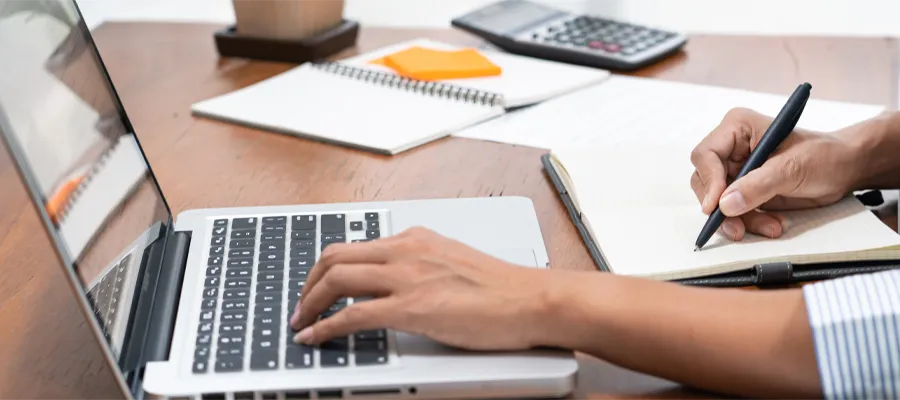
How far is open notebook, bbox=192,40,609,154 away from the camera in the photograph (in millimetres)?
1069

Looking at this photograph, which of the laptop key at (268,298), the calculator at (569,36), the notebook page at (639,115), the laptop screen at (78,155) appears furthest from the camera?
the calculator at (569,36)

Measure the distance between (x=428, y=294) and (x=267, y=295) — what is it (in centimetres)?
14

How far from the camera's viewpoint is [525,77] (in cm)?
121

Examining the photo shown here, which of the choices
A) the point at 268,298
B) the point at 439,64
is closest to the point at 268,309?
the point at 268,298

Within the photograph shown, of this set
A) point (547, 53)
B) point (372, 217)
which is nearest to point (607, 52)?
point (547, 53)

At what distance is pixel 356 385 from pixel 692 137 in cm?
59

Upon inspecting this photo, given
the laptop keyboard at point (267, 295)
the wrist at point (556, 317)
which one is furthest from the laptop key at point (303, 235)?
the wrist at point (556, 317)

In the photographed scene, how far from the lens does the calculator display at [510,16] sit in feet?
4.45

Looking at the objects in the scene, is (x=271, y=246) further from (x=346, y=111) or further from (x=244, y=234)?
(x=346, y=111)

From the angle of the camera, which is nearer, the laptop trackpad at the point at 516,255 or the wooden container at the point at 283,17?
the laptop trackpad at the point at 516,255

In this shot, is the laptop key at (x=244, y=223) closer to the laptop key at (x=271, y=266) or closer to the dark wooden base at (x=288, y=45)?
the laptop key at (x=271, y=266)

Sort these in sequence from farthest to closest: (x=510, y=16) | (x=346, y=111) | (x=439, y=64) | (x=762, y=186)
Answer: (x=510, y=16) < (x=439, y=64) < (x=346, y=111) < (x=762, y=186)

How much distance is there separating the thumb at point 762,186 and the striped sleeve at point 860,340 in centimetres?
17

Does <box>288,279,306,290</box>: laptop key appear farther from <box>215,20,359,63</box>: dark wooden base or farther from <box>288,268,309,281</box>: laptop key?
<box>215,20,359,63</box>: dark wooden base
